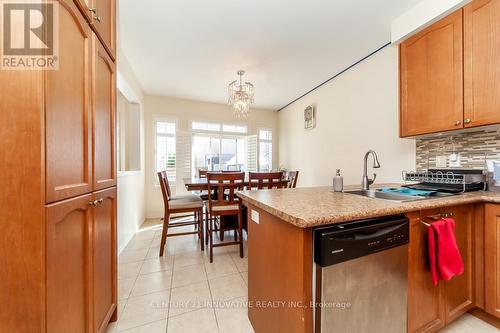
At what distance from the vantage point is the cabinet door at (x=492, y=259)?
1253mm

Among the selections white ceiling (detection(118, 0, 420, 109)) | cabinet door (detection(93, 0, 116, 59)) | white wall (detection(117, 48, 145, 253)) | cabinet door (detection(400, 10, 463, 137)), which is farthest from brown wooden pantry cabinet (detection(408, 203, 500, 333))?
white wall (detection(117, 48, 145, 253))

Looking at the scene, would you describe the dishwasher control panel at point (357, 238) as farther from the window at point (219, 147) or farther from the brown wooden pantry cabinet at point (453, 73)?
the window at point (219, 147)

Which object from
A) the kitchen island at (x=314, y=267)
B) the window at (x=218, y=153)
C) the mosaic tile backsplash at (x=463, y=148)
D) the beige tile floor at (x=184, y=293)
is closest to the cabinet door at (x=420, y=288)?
the kitchen island at (x=314, y=267)

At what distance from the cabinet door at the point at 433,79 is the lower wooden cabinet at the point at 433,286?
783mm

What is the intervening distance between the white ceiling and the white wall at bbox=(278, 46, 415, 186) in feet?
0.86

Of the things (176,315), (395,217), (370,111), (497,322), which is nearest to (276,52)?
(370,111)

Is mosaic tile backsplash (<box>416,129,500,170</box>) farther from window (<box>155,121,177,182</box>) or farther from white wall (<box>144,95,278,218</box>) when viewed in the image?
window (<box>155,121,177,182</box>)

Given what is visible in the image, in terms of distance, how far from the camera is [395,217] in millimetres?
1020

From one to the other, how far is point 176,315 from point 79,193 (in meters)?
1.15

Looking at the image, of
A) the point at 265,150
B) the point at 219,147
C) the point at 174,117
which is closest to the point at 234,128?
the point at 219,147

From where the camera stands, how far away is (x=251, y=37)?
2.28m

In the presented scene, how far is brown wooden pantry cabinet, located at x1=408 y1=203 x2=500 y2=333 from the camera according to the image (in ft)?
3.61

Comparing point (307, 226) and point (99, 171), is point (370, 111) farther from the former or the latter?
point (99, 171)
